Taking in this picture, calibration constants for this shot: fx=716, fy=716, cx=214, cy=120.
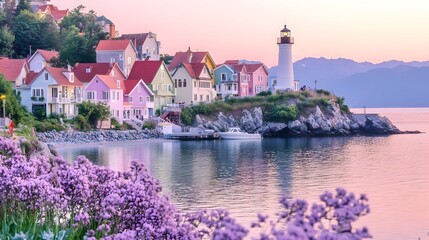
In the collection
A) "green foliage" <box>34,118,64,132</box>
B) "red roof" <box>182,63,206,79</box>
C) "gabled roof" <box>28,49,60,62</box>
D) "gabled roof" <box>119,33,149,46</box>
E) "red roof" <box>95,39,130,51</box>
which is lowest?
"green foliage" <box>34,118,64,132</box>

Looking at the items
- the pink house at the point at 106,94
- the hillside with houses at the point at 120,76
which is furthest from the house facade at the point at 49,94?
the pink house at the point at 106,94

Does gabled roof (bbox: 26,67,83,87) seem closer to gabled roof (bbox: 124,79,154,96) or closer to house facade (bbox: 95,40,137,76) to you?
gabled roof (bbox: 124,79,154,96)

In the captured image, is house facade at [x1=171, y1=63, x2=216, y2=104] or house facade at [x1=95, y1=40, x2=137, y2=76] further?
house facade at [x1=171, y1=63, x2=216, y2=104]

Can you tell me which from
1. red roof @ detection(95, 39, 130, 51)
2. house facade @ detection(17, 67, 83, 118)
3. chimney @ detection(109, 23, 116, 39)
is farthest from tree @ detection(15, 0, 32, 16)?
house facade @ detection(17, 67, 83, 118)

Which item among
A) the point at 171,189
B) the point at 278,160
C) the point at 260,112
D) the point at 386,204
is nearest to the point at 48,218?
the point at 386,204

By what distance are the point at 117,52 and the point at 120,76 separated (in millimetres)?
4020

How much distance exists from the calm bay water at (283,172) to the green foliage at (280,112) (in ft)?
22.5

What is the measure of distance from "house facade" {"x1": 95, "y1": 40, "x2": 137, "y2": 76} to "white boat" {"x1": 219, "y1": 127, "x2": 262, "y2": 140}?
45.8ft

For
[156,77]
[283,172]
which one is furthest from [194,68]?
[283,172]

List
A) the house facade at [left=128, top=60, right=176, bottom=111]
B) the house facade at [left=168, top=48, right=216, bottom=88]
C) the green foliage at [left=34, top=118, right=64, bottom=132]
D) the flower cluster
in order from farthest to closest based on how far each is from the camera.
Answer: the house facade at [left=168, top=48, right=216, bottom=88], the house facade at [left=128, top=60, right=176, bottom=111], the green foliage at [left=34, top=118, right=64, bottom=132], the flower cluster

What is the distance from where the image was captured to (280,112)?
79.7m

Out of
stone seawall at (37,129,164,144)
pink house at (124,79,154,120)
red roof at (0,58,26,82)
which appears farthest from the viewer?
pink house at (124,79,154,120)

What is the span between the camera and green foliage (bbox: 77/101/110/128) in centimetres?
6681

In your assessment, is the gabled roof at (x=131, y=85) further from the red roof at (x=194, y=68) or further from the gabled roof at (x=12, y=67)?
the gabled roof at (x=12, y=67)
